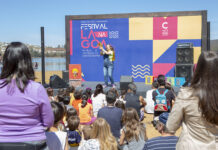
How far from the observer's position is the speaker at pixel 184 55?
29.0 feet

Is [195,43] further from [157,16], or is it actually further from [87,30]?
[87,30]

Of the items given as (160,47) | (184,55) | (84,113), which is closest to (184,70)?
(184,55)

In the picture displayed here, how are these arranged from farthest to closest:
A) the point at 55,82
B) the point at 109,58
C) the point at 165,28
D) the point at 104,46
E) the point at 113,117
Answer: the point at 104,46 < the point at 165,28 < the point at 55,82 < the point at 109,58 < the point at 113,117

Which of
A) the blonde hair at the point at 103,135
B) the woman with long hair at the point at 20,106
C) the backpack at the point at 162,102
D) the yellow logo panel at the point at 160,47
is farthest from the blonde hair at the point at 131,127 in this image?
the yellow logo panel at the point at 160,47

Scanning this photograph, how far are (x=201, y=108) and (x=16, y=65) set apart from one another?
1.04 m

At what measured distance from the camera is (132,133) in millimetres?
2668

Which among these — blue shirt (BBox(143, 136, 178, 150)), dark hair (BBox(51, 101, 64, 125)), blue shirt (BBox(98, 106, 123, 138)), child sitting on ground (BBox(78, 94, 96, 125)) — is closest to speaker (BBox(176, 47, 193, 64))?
child sitting on ground (BBox(78, 94, 96, 125))

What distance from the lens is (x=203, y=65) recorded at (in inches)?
51.0

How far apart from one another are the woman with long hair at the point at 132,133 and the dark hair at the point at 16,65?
1500 mm

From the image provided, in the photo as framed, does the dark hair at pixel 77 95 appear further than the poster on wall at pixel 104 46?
No

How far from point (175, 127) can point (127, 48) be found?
28.1 ft

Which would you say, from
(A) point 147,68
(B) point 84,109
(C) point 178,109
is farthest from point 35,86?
(A) point 147,68

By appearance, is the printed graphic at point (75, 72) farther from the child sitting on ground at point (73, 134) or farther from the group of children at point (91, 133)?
the child sitting on ground at point (73, 134)

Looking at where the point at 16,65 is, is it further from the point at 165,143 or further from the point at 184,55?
the point at 184,55
